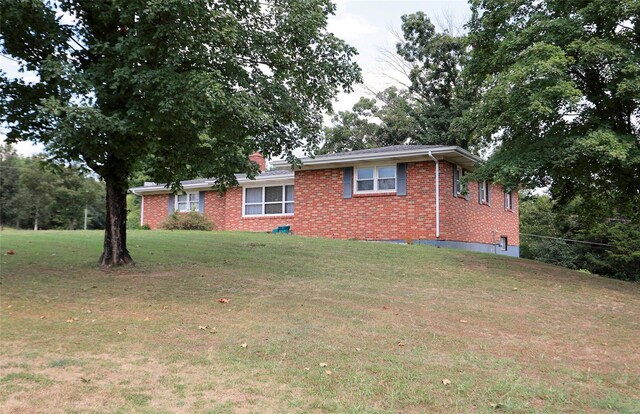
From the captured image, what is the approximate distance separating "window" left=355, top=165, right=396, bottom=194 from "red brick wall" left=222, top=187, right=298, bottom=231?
433 centimetres

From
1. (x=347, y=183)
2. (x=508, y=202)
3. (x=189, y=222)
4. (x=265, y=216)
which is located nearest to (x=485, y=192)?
(x=508, y=202)

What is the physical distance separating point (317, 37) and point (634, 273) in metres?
22.8

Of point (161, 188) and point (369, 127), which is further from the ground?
point (369, 127)

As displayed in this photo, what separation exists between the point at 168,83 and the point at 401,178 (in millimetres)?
12091

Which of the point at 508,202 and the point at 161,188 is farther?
the point at 161,188

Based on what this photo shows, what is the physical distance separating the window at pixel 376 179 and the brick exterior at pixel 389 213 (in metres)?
0.33

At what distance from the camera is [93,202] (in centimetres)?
4875

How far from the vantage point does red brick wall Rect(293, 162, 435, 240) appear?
17141mm

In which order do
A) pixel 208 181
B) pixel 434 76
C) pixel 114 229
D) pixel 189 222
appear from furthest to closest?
pixel 434 76, pixel 208 181, pixel 189 222, pixel 114 229

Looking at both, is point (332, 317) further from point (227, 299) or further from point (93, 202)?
point (93, 202)

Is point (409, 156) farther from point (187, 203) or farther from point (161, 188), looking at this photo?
point (161, 188)

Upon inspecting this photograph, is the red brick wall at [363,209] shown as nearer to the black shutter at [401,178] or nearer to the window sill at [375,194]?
the window sill at [375,194]

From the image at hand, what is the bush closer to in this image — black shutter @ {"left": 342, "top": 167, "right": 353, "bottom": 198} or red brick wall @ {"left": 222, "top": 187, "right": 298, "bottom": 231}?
red brick wall @ {"left": 222, "top": 187, "right": 298, "bottom": 231}

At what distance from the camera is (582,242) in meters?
25.9
